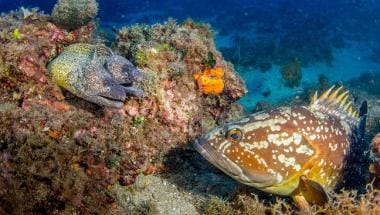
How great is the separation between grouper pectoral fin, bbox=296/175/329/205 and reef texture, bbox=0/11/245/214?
6.70 ft

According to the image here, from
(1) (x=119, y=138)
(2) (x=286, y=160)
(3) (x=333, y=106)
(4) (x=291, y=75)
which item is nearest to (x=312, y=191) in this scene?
(2) (x=286, y=160)

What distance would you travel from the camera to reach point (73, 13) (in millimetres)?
6461

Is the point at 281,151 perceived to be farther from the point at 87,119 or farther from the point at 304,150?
the point at 87,119

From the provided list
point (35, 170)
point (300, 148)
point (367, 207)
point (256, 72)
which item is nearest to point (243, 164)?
point (300, 148)

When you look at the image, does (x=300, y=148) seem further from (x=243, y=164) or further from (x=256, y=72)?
(x=256, y=72)

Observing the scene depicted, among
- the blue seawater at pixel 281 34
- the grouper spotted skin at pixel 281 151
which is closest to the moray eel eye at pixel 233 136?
the grouper spotted skin at pixel 281 151

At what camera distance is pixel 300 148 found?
4.39 meters

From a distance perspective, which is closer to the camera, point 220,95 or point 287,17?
point 220,95

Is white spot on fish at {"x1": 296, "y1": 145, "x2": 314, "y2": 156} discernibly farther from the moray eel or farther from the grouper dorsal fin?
the moray eel

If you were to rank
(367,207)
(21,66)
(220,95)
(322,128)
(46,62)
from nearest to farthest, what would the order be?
(367,207)
(322,128)
(21,66)
(46,62)
(220,95)

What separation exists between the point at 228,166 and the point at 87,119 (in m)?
2.19

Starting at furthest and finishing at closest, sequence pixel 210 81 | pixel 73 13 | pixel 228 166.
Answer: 1. pixel 73 13
2. pixel 210 81
3. pixel 228 166

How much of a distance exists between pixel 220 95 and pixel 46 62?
3069 millimetres

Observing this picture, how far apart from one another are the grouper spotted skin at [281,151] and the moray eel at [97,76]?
1.56 meters
